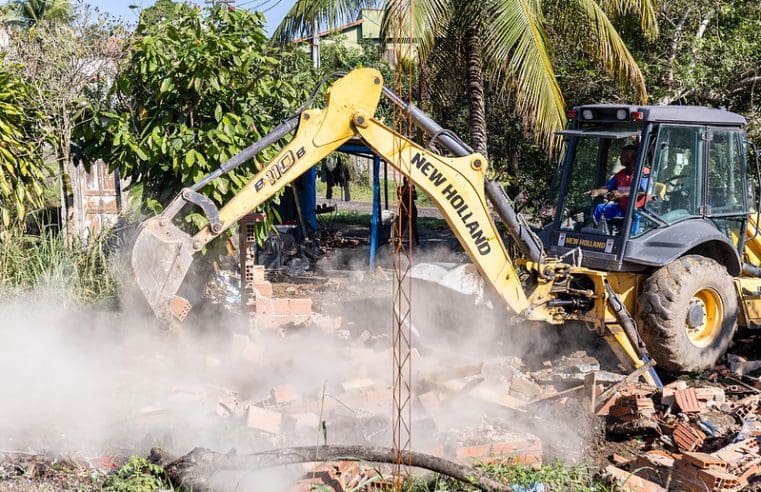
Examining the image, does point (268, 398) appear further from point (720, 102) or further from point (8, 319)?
point (720, 102)

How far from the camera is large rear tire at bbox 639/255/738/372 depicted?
7473 millimetres

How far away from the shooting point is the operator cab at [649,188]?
748 centimetres

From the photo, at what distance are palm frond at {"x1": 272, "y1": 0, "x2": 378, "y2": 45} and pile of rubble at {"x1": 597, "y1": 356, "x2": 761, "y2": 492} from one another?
6.80 metres

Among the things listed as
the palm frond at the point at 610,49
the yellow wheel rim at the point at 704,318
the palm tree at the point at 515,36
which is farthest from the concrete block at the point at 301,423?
the palm frond at the point at 610,49

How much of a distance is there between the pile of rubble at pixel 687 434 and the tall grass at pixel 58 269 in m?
5.48

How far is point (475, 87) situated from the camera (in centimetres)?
1179

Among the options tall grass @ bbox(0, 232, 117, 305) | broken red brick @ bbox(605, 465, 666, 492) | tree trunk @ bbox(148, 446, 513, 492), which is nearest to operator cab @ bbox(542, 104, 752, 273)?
broken red brick @ bbox(605, 465, 666, 492)

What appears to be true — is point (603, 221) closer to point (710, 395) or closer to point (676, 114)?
point (676, 114)

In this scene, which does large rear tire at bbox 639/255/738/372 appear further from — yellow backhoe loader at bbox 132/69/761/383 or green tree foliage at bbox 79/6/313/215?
green tree foliage at bbox 79/6/313/215

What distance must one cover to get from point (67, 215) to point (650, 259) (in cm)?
710

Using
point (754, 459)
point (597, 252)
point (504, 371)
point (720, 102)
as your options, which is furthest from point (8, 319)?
point (720, 102)

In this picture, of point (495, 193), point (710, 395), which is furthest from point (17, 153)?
point (710, 395)

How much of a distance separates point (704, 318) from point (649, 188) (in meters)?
1.50

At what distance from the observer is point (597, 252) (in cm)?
768
